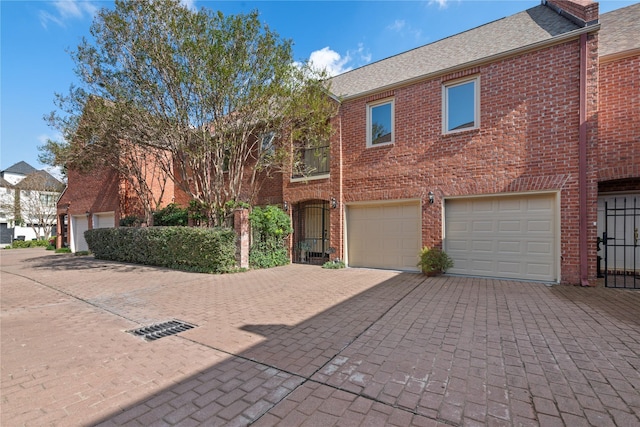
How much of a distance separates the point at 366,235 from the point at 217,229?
16.1ft

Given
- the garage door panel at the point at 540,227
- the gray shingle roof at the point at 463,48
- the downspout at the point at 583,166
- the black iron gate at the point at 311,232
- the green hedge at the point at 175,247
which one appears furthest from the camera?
the black iron gate at the point at 311,232

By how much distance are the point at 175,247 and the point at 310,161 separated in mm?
5800

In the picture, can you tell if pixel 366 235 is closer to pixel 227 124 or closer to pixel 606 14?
pixel 227 124

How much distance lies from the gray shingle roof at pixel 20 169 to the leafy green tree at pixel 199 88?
38.9 metres

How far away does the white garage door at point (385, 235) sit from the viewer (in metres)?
8.98

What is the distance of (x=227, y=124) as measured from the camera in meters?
9.19

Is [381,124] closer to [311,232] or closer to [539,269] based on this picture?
[311,232]

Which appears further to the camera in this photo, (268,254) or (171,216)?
(171,216)

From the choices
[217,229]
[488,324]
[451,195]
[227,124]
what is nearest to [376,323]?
[488,324]

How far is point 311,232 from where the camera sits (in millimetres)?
11273

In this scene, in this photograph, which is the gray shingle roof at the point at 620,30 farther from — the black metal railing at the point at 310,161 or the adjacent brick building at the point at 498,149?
the black metal railing at the point at 310,161

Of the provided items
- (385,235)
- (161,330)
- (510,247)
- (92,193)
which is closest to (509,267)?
(510,247)

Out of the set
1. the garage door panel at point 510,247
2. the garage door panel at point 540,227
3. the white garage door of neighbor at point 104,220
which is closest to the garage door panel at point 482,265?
the garage door panel at point 510,247

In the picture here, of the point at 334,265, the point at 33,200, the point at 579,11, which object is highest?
the point at 579,11
